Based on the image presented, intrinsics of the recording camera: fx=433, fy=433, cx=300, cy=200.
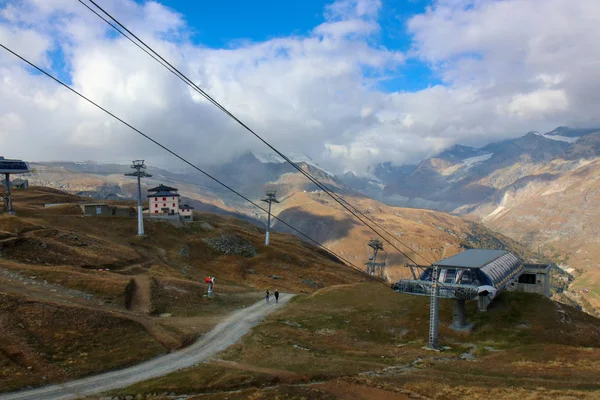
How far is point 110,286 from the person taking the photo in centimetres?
5897

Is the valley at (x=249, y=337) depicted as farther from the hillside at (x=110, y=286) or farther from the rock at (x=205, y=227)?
the rock at (x=205, y=227)

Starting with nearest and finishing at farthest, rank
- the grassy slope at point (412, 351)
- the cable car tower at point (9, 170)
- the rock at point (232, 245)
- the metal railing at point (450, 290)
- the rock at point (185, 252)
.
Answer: the grassy slope at point (412, 351) < the metal railing at point (450, 290) < the cable car tower at point (9, 170) < the rock at point (185, 252) < the rock at point (232, 245)

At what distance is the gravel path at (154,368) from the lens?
3183 centimetres

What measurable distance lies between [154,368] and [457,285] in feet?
122

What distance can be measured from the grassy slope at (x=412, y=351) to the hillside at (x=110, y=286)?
827 centimetres

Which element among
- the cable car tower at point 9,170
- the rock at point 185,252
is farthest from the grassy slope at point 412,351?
the cable car tower at point 9,170

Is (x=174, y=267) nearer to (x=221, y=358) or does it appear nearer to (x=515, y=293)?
(x=221, y=358)

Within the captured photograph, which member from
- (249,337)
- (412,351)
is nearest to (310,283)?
(249,337)

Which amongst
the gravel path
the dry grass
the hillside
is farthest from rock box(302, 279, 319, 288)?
the dry grass

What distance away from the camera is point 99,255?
263 ft

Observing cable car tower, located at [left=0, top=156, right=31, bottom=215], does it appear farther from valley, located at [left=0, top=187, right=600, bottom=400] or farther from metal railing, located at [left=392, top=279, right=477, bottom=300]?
metal railing, located at [left=392, top=279, right=477, bottom=300]

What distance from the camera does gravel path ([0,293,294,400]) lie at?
3183 centimetres

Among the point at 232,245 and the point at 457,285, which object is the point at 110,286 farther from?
the point at 232,245

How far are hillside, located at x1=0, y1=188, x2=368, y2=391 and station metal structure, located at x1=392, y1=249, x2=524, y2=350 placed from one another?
1064 inches
